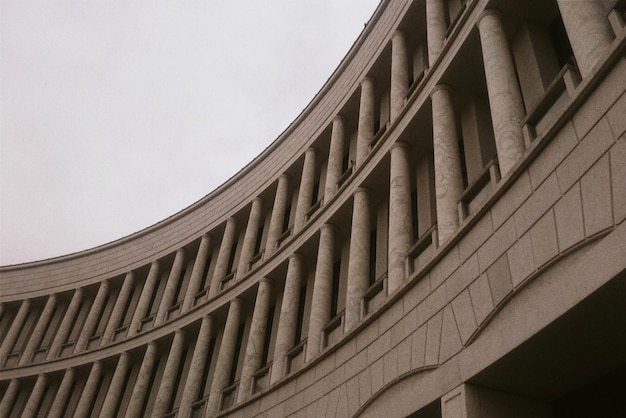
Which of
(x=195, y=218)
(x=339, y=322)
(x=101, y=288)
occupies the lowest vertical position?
(x=339, y=322)

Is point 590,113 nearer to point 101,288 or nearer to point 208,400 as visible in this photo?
point 208,400

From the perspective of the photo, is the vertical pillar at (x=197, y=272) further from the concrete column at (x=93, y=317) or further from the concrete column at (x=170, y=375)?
the concrete column at (x=93, y=317)

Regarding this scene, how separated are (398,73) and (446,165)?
18.0 feet

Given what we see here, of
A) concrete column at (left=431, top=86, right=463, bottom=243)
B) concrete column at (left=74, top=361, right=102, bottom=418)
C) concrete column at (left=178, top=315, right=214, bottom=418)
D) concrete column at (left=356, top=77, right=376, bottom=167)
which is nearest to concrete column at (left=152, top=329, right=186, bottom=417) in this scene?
concrete column at (left=178, top=315, right=214, bottom=418)

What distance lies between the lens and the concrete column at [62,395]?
2458 cm

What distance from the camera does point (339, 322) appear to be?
14367 mm

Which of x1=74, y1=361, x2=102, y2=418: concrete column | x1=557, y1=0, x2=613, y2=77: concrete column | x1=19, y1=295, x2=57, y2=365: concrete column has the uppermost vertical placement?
x1=19, y1=295, x2=57, y2=365: concrete column

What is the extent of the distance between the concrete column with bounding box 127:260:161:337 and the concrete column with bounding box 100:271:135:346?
2.59ft

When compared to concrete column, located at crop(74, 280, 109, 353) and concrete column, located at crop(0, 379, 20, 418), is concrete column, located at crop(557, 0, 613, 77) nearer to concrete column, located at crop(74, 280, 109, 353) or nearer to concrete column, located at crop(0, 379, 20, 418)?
concrete column, located at crop(74, 280, 109, 353)

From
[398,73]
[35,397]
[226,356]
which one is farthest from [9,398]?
[398,73]

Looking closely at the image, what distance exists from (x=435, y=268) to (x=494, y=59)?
168 inches

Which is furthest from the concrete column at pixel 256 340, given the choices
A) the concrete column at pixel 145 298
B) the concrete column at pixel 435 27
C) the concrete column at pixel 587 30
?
the concrete column at pixel 587 30

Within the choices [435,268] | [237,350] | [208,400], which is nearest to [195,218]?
[237,350]

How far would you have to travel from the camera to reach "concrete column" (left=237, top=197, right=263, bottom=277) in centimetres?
2130
